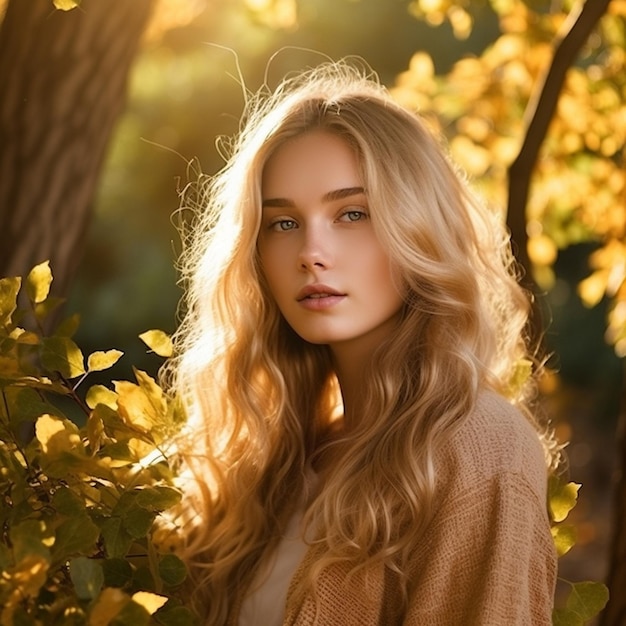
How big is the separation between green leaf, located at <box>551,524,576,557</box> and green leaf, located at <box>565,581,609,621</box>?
8 cm

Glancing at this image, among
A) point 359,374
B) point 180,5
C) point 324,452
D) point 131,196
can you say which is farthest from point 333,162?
point 131,196

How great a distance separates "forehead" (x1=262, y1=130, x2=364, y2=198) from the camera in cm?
210

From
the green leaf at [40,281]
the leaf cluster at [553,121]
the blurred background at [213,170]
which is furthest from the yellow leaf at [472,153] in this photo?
the blurred background at [213,170]

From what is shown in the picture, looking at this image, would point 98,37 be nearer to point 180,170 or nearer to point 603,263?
point 603,263

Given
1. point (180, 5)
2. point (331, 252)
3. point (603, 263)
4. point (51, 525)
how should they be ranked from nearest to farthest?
point (51, 525), point (331, 252), point (603, 263), point (180, 5)

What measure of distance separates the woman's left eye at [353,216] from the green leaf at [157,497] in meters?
0.66

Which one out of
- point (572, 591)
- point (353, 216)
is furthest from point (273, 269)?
point (572, 591)

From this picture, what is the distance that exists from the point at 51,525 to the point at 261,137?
40.2 inches

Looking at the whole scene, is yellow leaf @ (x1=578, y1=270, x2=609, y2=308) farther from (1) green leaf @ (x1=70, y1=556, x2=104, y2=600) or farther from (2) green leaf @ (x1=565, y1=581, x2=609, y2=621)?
(1) green leaf @ (x1=70, y1=556, x2=104, y2=600)

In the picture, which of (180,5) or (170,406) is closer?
(170,406)

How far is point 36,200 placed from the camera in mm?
2551

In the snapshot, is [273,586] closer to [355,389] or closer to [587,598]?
[355,389]

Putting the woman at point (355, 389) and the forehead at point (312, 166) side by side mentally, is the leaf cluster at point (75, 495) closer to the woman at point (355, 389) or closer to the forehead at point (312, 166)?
the woman at point (355, 389)

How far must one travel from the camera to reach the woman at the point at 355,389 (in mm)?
1845
